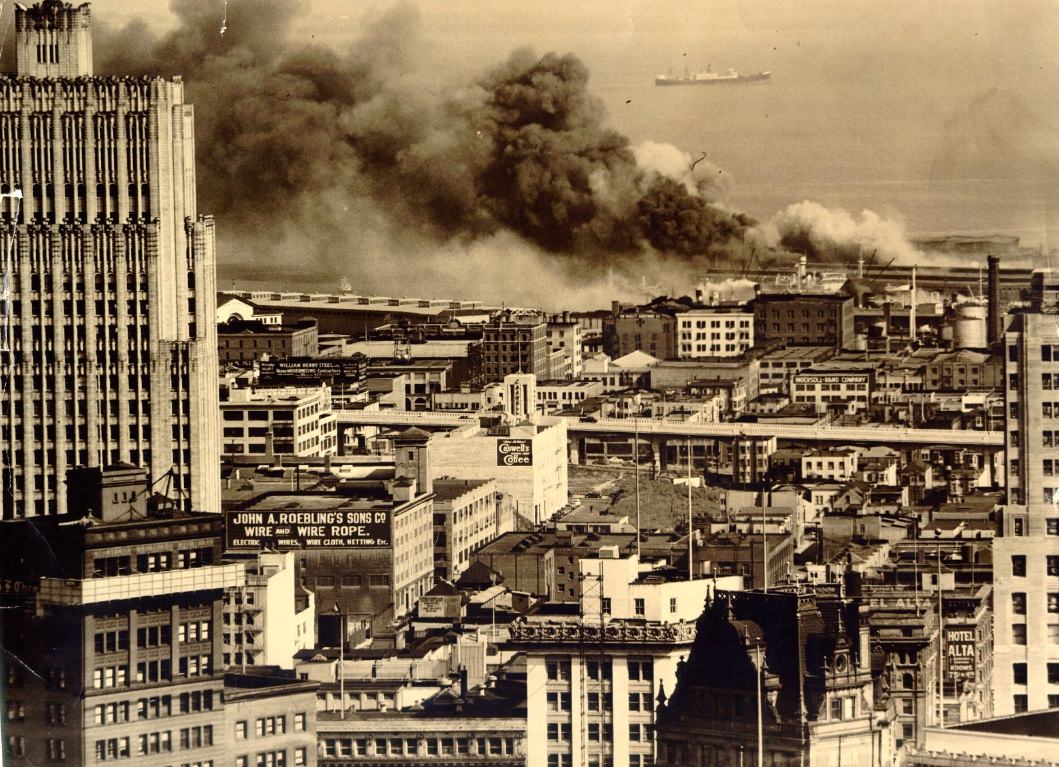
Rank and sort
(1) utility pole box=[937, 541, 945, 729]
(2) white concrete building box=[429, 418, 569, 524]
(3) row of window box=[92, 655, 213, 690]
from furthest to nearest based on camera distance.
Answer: (2) white concrete building box=[429, 418, 569, 524]
(1) utility pole box=[937, 541, 945, 729]
(3) row of window box=[92, 655, 213, 690]

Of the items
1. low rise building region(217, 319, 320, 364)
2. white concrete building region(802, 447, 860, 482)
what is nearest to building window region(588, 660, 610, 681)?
white concrete building region(802, 447, 860, 482)

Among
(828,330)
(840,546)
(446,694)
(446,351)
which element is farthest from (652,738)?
(828,330)

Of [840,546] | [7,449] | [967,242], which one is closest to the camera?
[7,449]

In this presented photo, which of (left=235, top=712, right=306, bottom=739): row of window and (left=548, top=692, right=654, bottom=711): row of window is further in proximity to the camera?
(left=548, top=692, right=654, bottom=711): row of window

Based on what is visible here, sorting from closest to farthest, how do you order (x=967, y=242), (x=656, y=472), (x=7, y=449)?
(x=7, y=449) → (x=967, y=242) → (x=656, y=472)

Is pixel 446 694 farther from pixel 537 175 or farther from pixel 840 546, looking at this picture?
pixel 537 175

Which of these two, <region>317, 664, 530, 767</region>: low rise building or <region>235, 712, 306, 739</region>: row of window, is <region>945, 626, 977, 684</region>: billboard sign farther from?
<region>235, 712, 306, 739</region>: row of window
